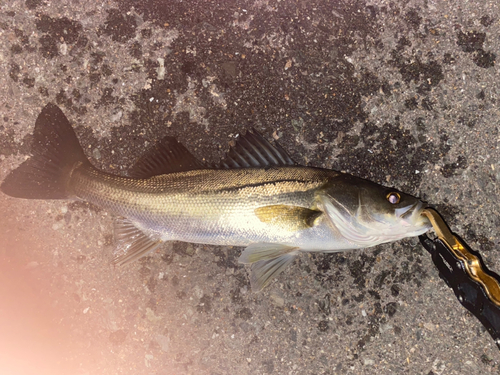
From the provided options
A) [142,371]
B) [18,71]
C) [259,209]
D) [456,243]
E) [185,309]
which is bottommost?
[142,371]

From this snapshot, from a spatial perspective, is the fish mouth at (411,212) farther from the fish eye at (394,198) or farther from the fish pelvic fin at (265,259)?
the fish pelvic fin at (265,259)

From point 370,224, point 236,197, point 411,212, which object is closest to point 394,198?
point 411,212

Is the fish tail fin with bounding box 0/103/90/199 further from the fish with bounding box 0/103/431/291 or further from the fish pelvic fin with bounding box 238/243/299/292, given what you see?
the fish pelvic fin with bounding box 238/243/299/292

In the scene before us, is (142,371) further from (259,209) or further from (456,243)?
(456,243)

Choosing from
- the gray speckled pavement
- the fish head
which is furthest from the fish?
the gray speckled pavement

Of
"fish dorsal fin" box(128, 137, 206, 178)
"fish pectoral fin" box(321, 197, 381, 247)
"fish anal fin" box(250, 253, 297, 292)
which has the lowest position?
"fish anal fin" box(250, 253, 297, 292)

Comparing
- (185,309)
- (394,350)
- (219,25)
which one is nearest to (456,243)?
(394,350)
